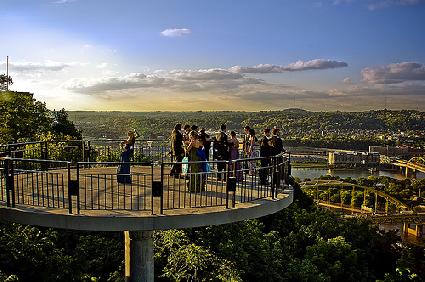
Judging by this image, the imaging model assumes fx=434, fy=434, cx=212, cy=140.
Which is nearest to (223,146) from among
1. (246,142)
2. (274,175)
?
(246,142)

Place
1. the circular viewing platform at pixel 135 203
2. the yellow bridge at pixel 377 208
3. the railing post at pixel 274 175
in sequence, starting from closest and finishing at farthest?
the circular viewing platform at pixel 135 203 < the railing post at pixel 274 175 < the yellow bridge at pixel 377 208

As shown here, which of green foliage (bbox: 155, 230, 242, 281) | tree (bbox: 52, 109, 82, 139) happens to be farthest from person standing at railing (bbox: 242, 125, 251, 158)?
tree (bbox: 52, 109, 82, 139)

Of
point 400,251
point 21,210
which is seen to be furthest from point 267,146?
point 400,251

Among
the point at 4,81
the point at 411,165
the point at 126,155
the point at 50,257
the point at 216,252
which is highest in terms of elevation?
the point at 4,81

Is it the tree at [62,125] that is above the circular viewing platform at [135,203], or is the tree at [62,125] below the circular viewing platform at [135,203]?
above

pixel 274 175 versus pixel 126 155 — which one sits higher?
pixel 126 155

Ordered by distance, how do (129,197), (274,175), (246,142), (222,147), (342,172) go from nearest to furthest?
(129,197), (274,175), (222,147), (246,142), (342,172)

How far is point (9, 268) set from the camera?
51.1ft

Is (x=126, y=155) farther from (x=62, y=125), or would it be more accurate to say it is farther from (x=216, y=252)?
(x=62, y=125)

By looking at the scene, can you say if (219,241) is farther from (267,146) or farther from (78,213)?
(78,213)

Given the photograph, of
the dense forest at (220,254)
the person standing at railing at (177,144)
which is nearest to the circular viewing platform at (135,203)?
the person standing at railing at (177,144)

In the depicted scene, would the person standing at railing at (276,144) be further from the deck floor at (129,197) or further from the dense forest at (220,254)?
the dense forest at (220,254)

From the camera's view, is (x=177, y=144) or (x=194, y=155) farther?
(x=177, y=144)

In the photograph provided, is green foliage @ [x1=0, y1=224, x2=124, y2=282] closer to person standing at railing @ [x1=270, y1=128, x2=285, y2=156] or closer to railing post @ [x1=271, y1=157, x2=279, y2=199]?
person standing at railing @ [x1=270, y1=128, x2=285, y2=156]
